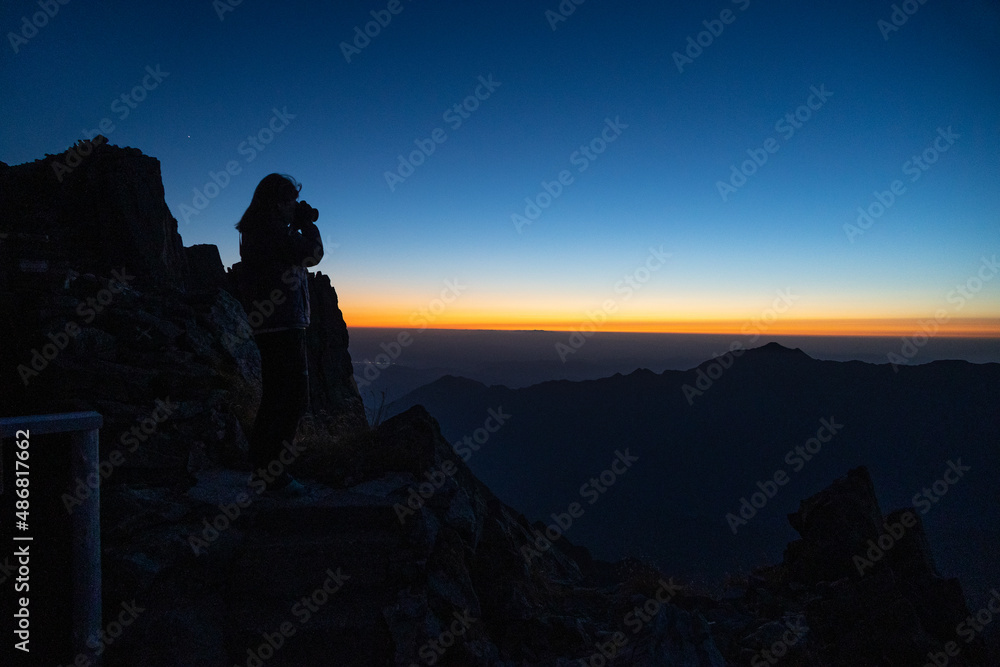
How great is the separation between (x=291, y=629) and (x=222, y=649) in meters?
0.43

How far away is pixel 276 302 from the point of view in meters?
3.99

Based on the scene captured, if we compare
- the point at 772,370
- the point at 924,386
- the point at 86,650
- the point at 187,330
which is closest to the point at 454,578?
the point at 86,650

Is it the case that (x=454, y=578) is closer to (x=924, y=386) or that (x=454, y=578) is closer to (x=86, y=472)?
(x=86, y=472)

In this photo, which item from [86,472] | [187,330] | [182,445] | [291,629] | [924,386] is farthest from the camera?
[924,386]

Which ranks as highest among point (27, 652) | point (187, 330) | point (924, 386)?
point (187, 330)

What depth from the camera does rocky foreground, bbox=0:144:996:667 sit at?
3455 millimetres

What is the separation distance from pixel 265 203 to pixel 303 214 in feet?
1.06

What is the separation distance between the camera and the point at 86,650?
2.99 meters
